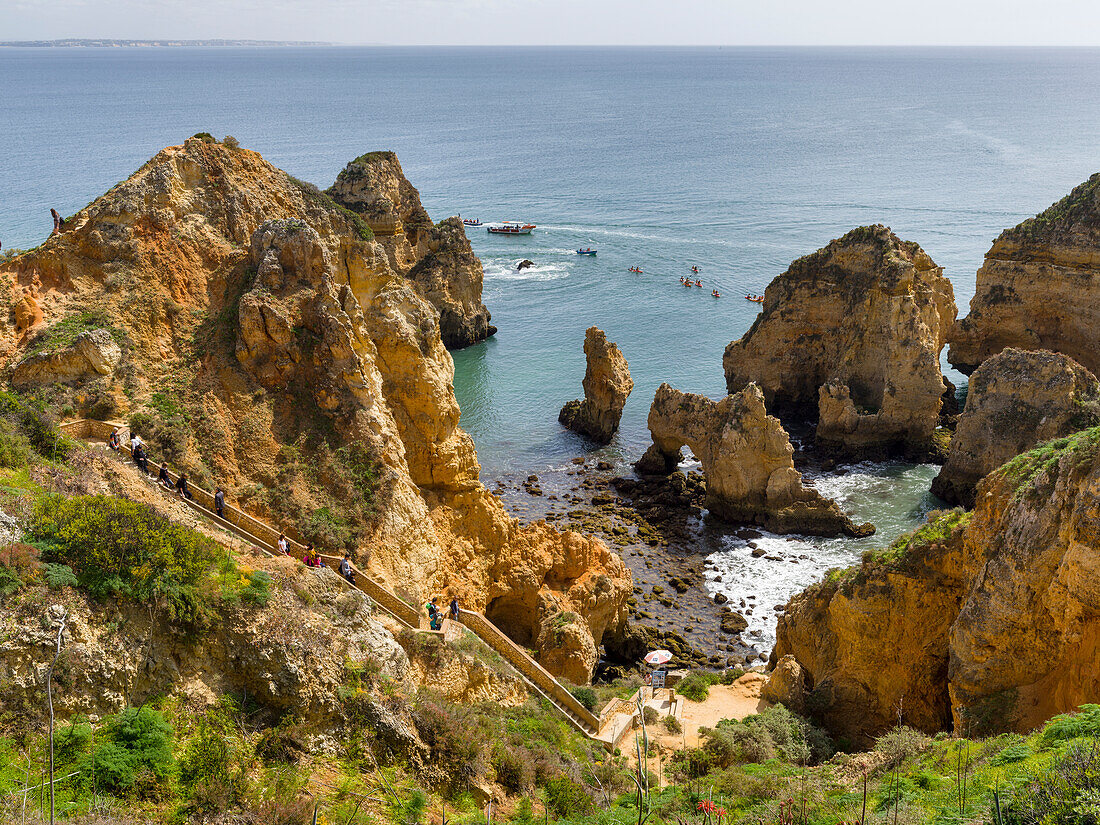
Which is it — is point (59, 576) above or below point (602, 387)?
above

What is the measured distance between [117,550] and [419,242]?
2225 inches

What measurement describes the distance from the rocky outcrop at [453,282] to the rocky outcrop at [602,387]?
17.7m

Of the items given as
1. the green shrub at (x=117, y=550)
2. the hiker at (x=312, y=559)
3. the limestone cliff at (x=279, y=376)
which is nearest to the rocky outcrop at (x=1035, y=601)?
the limestone cliff at (x=279, y=376)

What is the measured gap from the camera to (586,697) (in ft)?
80.5

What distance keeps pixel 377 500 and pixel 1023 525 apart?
16953 mm

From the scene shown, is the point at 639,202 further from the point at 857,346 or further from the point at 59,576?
the point at 59,576

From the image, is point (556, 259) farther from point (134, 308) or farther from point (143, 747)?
point (143, 747)

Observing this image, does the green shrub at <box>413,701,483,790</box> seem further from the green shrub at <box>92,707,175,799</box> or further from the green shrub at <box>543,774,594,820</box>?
the green shrub at <box>92,707,175,799</box>

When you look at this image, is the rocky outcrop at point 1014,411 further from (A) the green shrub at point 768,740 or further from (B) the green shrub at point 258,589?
(B) the green shrub at point 258,589

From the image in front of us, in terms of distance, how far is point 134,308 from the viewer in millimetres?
24328

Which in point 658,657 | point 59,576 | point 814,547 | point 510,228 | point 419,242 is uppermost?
point 510,228

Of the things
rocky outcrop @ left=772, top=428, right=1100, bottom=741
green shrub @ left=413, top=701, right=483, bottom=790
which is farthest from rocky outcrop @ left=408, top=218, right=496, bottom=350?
green shrub @ left=413, top=701, right=483, bottom=790

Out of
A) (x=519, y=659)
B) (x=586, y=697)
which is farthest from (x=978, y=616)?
(x=519, y=659)

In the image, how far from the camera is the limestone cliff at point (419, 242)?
62.6 m
